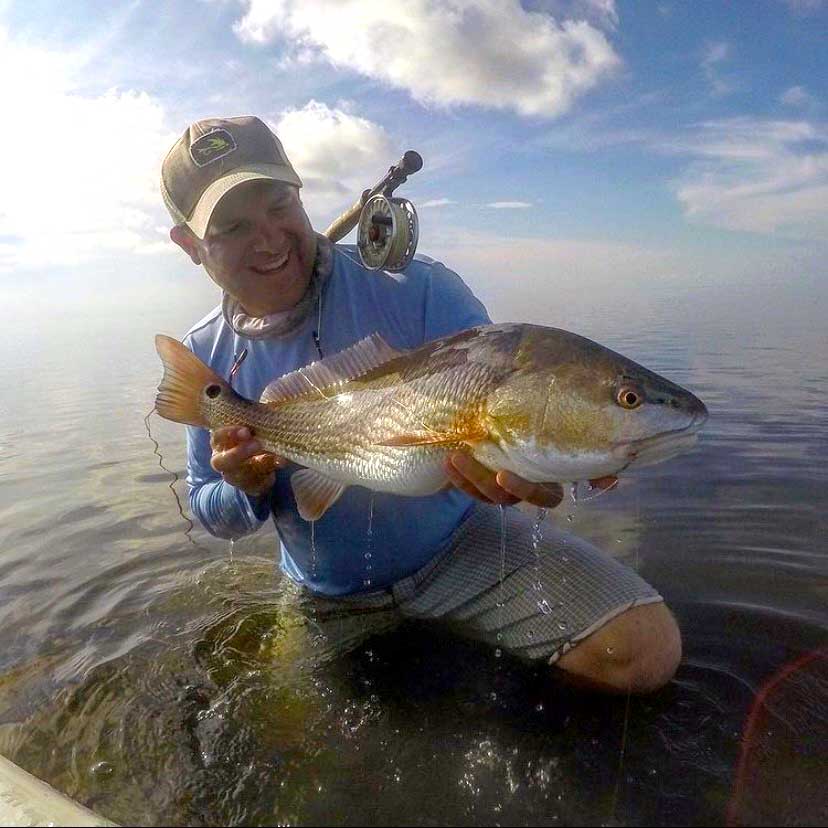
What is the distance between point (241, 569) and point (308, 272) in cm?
272

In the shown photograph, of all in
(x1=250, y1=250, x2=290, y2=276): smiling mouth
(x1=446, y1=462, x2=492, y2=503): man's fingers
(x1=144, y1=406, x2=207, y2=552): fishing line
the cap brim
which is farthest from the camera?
(x1=144, y1=406, x2=207, y2=552): fishing line

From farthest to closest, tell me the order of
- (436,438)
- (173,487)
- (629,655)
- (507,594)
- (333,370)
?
(173,487)
(507,594)
(333,370)
(629,655)
(436,438)

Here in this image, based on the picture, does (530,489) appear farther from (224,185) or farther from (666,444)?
(224,185)

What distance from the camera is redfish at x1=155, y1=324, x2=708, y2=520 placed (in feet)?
7.00

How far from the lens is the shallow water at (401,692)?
241 centimetres

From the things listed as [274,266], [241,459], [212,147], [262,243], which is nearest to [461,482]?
[241,459]

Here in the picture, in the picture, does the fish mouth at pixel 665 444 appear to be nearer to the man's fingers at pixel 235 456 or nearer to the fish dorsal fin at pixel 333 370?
the fish dorsal fin at pixel 333 370

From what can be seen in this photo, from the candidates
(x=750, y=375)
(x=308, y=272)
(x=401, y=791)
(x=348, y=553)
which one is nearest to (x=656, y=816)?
(x=401, y=791)

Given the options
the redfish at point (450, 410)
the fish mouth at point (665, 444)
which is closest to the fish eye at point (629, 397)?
the redfish at point (450, 410)

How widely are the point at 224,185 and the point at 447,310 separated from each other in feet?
4.59

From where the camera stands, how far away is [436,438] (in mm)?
2514

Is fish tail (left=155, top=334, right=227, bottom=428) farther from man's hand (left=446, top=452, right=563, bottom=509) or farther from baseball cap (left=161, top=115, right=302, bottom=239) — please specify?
man's hand (left=446, top=452, right=563, bottom=509)

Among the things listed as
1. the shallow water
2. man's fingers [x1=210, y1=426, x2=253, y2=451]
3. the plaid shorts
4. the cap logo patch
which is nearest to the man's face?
the cap logo patch

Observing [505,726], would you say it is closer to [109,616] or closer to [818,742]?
[818,742]
